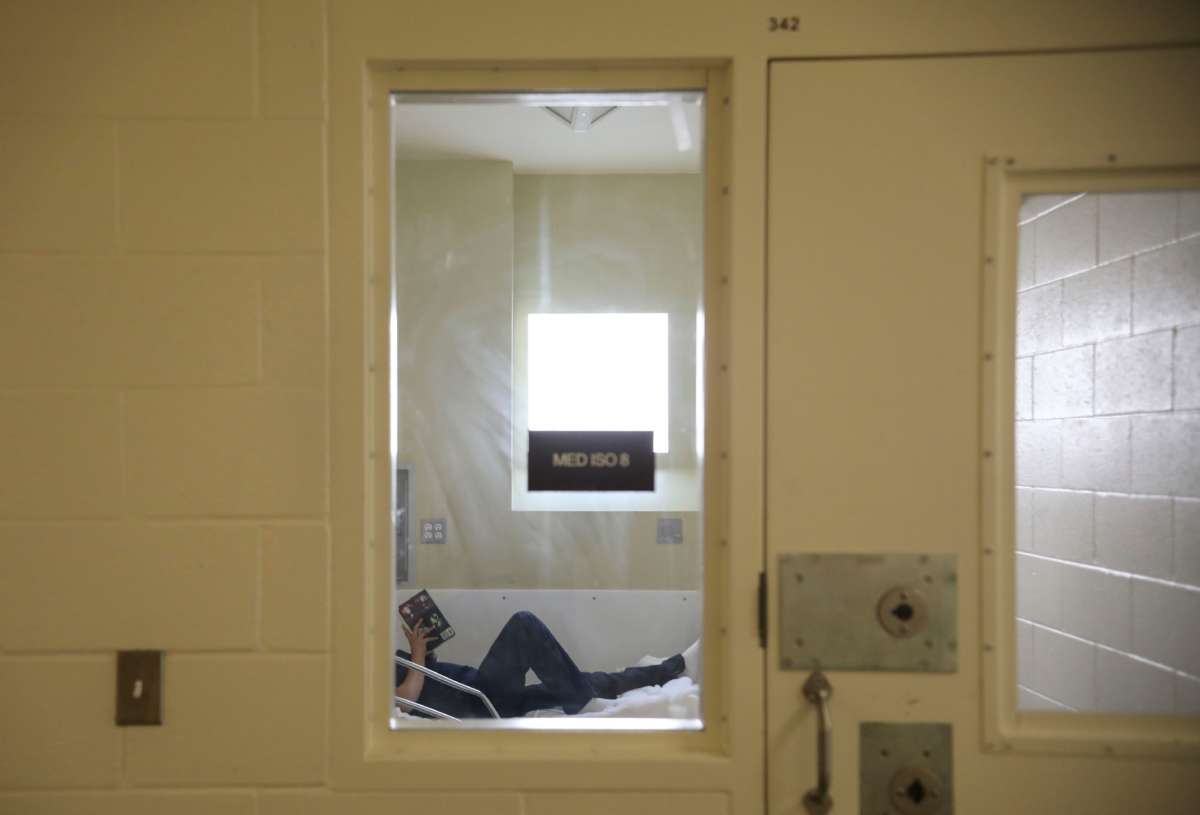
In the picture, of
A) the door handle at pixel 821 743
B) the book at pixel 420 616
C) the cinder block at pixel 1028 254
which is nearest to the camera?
the door handle at pixel 821 743

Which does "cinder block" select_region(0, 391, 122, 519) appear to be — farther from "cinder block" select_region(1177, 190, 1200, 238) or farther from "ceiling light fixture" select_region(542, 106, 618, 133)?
"cinder block" select_region(1177, 190, 1200, 238)

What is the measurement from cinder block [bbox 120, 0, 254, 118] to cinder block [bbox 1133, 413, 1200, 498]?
70.9 inches

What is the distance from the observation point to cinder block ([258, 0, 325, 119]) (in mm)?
1086

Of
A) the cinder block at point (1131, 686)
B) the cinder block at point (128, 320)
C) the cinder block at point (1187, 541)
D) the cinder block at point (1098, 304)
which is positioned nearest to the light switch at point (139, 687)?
the cinder block at point (128, 320)

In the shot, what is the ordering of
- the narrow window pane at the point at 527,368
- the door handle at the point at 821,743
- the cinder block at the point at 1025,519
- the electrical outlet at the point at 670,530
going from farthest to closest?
the electrical outlet at the point at 670,530 → the narrow window pane at the point at 527,368 → the cinder block at the point at 1025,519 → the door handle at the point at 821,743

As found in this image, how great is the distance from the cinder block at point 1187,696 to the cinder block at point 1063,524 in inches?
14.8

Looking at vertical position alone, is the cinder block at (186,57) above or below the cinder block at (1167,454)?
above

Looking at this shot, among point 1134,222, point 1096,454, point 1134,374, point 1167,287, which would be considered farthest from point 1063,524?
point 1134,222

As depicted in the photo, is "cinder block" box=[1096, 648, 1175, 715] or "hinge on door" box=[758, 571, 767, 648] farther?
"cinder block" box=[1096, 648, 1175, 715]

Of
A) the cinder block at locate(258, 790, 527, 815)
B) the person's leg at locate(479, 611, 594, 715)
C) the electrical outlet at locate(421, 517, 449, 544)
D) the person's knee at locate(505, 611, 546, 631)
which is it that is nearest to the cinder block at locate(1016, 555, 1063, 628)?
the cinder block at locate(258, 790, 527, 815)

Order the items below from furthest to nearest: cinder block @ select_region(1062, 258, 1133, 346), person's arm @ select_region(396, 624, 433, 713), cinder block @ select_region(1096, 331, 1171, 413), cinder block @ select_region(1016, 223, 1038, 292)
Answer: person's arm @ select_region(396, 624, 433, 713) → cinder block @ select_region(1016, 223, 1038, 292) → cinder block @ select_region(1062, 258, 1133, 346) → cinder block @ select_region(1096, 331, 1171, 413)

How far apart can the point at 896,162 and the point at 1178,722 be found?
107 centimetres

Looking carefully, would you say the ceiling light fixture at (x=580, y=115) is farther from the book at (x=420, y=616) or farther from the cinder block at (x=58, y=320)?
the book at (x=420, y=616)

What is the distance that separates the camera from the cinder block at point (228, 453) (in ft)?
3.57
